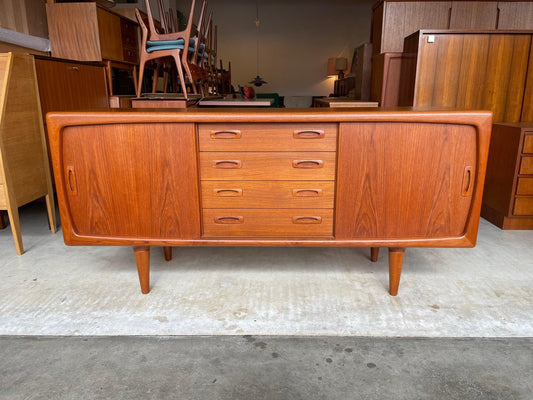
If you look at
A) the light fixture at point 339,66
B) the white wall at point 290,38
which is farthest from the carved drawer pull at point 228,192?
the white wall at point 290,38

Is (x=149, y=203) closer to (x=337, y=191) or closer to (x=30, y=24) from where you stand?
(x=337, y=191)

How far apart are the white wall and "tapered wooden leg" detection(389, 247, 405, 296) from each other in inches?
362

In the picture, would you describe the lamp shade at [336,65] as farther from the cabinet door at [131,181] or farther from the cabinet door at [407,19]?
the cabinet door at [131,181]

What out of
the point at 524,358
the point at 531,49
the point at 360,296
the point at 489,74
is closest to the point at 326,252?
the point at 360,296

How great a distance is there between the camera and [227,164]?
1413 mm

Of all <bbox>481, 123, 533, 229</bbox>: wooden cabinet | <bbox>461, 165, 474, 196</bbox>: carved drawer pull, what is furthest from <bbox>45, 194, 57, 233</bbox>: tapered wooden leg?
<bbox>481, 123, 533, 229</bbox>: wooden cabinet

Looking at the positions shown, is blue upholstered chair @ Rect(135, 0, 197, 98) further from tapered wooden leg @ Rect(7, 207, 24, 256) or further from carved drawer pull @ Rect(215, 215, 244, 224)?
carved drawer pull @ Rect(215, 215, 244, 224)

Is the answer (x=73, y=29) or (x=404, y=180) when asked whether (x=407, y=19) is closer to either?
(x=404, y=180)

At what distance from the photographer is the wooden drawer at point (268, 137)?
1362mm

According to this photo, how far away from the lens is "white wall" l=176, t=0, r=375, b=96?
9.73 meters

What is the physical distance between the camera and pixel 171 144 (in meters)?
1.38

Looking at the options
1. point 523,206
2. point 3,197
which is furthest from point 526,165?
point 3,197

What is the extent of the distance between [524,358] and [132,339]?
1.26m

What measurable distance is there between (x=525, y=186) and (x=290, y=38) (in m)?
8.72
